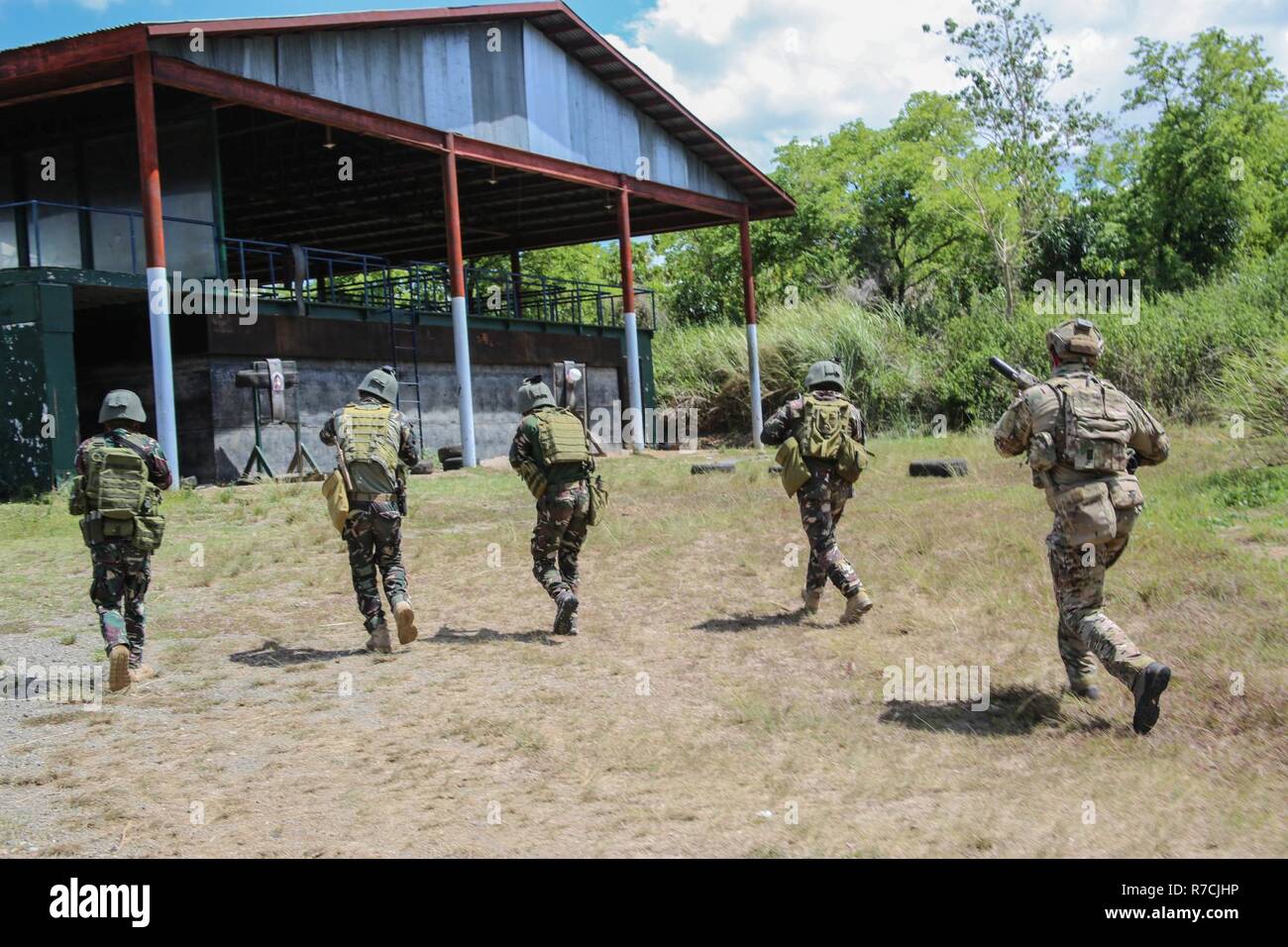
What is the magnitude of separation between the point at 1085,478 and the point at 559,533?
3.84 meters

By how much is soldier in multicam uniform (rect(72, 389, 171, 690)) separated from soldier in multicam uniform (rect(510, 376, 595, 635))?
246 centimetres

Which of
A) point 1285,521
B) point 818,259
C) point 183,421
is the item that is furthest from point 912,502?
point 818,259

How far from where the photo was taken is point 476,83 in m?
20.3

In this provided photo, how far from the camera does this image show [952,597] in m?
9.23

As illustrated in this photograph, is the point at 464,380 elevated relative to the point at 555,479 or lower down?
elevated

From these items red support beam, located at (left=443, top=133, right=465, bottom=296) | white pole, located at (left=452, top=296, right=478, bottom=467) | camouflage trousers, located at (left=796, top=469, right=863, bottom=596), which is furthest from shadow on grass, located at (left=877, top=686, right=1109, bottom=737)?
red support beam, located at (left=443, top=133, right=465, bottom=296)

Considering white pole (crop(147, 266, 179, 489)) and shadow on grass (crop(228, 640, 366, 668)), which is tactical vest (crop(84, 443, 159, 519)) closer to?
shadow on grass (crop(228, 640, 366, 668))

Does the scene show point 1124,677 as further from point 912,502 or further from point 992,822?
point 912,502

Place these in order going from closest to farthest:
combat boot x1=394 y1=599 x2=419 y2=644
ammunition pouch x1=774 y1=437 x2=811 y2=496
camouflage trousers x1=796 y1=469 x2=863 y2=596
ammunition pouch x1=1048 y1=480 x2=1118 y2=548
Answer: ammunition pouch x1=1048 y1=480 x2=1118 y2=548 → combat boot x1=394 y1=599 x2=419 y2=644 → camouflage trousers x1=796 y1=469 x2=863 y2=596 → ammunition pouch x1=774 y1=437 x2=811 y2=496

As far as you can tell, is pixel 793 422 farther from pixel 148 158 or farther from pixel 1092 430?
pixel 148 158

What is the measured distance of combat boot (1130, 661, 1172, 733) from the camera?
5500 mm

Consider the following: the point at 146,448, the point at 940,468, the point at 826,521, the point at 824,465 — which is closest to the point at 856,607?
the point at 826,521

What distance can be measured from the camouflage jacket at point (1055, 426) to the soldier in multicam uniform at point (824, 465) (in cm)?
242

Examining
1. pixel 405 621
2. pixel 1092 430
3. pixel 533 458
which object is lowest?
pixel 405 621
